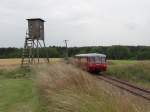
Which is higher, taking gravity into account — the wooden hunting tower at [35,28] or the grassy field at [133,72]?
the wooden hunting tower at [35,28]

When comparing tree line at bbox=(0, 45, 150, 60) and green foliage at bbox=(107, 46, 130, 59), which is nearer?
tree line at bbox=(0, 45, 150, 60)

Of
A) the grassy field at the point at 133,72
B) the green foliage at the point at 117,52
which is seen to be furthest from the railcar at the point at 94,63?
the green foliage at the point at 117,52

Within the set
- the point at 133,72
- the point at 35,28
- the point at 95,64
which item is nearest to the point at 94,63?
the point at 95,64

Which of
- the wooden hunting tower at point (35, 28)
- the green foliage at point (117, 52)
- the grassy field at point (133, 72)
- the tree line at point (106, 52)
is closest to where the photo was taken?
the grassy field at point (133, 72)

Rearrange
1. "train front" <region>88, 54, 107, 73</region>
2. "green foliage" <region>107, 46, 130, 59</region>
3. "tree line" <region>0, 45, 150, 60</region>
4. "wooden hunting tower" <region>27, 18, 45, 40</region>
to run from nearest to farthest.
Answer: "train front" <region>88, 54, 107, 73</region> → "wooden hunting tower" <region>27, 18, 45, 40</region> → "tree line" <region>0, 45, 150, 60</region> → "green foliage" <region>107, 46, 130, 59</region>

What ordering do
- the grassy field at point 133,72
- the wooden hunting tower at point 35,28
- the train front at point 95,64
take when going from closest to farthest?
the grassy field at point 133,72, the train front at point 95,64, the wooden hunting tower at point 35,28

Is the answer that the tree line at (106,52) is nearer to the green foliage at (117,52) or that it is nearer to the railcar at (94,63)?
the green foliage at (117,52)

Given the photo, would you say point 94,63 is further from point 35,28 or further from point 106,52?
point 106,52

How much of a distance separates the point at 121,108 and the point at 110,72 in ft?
96.3

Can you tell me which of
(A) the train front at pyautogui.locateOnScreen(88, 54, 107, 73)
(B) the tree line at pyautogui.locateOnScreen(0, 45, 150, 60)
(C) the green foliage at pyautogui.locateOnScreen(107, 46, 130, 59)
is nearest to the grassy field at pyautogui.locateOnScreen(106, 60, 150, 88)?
(A) the train front at pyautogui.locateOnScreen(88, 54, 107, 73)

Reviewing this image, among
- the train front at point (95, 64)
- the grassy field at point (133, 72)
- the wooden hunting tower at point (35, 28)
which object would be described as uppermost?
the wooden hunting tower at point (35, 28)

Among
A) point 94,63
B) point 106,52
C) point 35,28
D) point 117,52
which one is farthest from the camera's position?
point 117,52

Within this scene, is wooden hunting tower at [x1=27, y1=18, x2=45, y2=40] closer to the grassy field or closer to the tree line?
the grassy field

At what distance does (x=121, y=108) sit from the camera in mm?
5531
